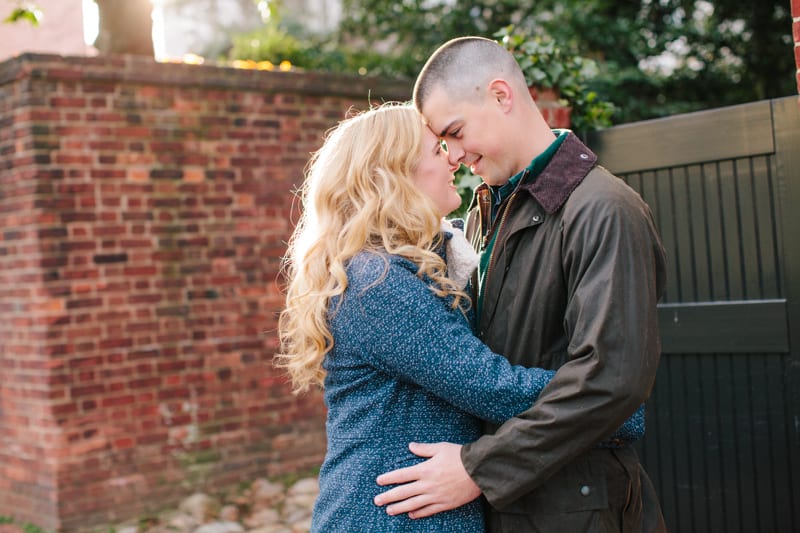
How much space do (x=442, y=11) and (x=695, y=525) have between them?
330 inches

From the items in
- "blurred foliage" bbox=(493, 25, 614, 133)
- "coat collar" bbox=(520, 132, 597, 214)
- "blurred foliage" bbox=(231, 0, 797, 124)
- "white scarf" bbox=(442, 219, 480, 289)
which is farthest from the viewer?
"blurred foliage" bbox=(231, 0, 797, 124)

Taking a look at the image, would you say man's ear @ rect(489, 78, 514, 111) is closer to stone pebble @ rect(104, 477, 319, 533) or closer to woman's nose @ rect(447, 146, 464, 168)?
woman's nose @ rect(447, 146, 464, 168)

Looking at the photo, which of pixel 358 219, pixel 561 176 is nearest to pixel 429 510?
pixel 358 219

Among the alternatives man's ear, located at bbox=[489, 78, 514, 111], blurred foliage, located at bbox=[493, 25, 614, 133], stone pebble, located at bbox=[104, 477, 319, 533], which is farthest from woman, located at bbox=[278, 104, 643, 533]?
stone pebble, located at bbox=[104, 477, 319, 533]

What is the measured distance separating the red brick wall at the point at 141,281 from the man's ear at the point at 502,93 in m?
3.35

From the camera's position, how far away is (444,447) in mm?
2061

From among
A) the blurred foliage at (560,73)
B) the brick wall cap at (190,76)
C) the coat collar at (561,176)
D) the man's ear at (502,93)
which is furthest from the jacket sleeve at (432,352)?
the brick wall cap at (190,76)

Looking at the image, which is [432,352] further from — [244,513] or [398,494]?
[244,513]

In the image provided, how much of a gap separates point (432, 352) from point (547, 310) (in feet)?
1.11

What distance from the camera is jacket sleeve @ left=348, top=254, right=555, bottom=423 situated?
194cm

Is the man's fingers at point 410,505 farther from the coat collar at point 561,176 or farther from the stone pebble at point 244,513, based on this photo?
the stone pebble at point 244,513

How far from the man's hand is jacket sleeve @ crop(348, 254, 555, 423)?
6.3 inches

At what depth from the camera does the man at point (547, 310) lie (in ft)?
6.08

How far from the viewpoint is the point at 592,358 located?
1.84m
